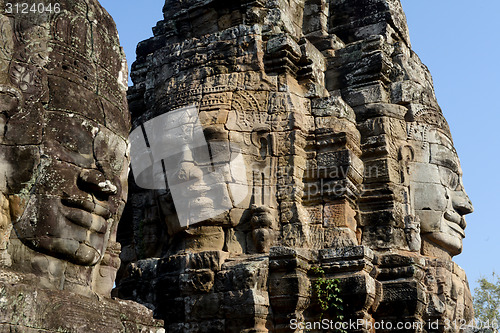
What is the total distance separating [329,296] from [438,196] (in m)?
2.64

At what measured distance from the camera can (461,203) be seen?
10484mm

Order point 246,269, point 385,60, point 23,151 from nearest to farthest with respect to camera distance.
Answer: point 23,151, point 246,269, point 385,60

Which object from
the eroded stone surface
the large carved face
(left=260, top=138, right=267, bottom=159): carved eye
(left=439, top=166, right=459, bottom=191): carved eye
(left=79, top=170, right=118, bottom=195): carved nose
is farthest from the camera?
(left=439, top=166, right=459, bottom=191): carved eye

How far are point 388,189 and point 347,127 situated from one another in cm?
108

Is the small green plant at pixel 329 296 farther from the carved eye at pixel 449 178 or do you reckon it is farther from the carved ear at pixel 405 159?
the carved eye at pixel 449 178

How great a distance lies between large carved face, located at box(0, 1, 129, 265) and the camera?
4.93m

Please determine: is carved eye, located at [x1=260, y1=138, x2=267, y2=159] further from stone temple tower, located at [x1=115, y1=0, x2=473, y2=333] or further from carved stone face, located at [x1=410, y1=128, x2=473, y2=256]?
carved stone face, located at [x1=410, y1=128, x2=473, y2=256]

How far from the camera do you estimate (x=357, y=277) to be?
28.5ft

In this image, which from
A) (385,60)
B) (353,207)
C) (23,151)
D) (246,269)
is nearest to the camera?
(23,151)

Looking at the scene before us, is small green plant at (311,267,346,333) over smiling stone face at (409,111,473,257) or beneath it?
beneath

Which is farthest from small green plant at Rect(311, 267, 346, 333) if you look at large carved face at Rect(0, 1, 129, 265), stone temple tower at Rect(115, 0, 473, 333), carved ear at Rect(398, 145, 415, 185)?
large carved face at Rect(0, 1, 129, 265)

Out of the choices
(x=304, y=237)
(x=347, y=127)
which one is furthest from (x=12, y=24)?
(x=347, y=127)

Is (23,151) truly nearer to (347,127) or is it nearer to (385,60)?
(347,127)

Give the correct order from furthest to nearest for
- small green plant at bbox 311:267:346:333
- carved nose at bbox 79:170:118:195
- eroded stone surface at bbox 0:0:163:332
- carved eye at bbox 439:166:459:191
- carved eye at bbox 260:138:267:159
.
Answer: carved eye at bbox 439:166:459:191, carved eye at bbox 260:138:267:159, small green plant at bbox 311:267:346:333, carved nose at bbox 79:170:118:195, eroded stone surface at bbox 0:0:163:332
